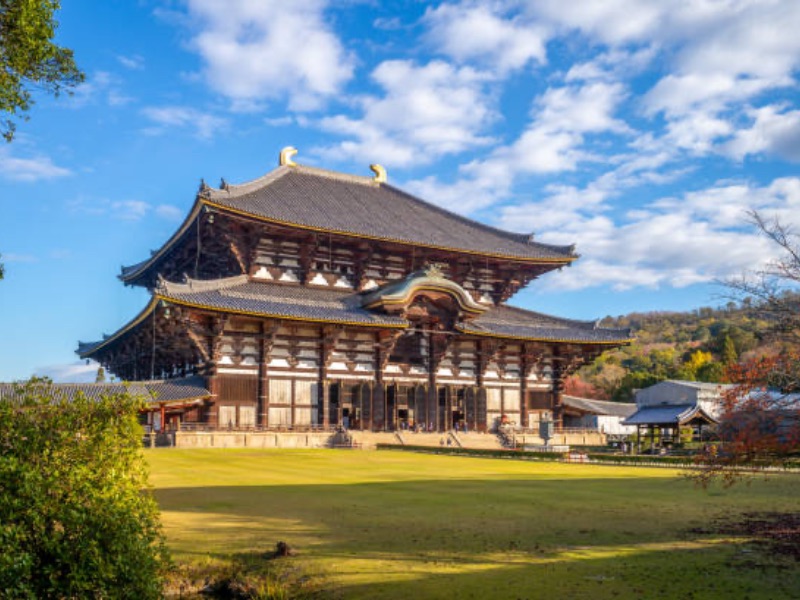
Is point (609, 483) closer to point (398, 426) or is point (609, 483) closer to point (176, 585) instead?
point (176, 585)

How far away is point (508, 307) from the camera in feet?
194

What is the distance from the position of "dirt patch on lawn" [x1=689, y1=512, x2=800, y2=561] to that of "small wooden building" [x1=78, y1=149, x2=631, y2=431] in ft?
98.2

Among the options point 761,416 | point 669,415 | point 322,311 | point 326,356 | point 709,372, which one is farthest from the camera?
point 709,372

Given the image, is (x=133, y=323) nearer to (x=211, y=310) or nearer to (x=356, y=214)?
(x=211, y=310)

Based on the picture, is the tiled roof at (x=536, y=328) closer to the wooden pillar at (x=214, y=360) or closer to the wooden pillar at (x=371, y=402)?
the wooden pillar at (x=371, y=402)

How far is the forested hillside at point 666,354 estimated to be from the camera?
80688 mm

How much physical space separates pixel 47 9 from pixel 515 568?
484 inches

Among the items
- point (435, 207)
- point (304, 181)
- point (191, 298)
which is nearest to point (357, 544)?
point (191, 298)

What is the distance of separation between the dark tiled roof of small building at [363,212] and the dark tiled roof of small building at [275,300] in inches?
172

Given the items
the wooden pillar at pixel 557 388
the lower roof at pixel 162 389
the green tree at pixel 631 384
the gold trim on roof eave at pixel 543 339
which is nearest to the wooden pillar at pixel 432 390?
the gold trim on roof eave at pixel 543 339

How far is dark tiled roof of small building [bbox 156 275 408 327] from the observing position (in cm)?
4034

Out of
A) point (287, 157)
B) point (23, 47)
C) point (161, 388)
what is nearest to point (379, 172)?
point (287, 157)

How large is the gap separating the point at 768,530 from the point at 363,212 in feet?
140

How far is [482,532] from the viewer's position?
565 inches
